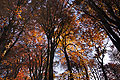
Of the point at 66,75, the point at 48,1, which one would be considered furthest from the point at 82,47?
the point at 48,1

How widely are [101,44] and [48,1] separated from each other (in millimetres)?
9072

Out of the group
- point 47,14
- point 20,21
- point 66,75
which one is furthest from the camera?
point 66,75

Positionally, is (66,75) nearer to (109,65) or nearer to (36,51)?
(36,51)

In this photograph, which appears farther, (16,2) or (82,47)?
(82,47)

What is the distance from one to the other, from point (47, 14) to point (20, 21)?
8.40 feet

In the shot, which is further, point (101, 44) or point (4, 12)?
point (101, 44)

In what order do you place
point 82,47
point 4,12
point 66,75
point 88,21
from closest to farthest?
point 4,12 < point 88,21 < point 66,75 < point 82,47

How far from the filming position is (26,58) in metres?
15.5

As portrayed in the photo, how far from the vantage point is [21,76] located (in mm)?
18781

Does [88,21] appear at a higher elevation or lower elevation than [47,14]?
lower

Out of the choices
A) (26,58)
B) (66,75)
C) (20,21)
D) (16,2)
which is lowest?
(66,75)

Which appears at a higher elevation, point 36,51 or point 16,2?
point 16,2

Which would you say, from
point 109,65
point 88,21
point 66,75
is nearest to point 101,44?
point 88,21

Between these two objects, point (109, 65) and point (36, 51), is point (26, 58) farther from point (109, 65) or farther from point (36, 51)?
point (109, 65)
